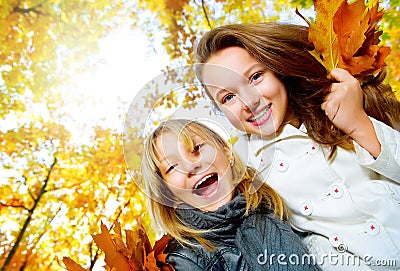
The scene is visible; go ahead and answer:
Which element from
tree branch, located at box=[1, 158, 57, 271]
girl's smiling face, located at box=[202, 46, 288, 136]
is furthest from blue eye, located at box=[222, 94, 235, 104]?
tree branch, located at box=[1, 158, 57, 271]

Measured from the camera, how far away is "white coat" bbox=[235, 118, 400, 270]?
741 millimetres

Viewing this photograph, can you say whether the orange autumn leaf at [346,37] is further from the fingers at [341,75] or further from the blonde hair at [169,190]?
the blonde hair at [169,190]

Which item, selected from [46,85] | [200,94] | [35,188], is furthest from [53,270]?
[200,94]

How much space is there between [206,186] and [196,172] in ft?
0.13

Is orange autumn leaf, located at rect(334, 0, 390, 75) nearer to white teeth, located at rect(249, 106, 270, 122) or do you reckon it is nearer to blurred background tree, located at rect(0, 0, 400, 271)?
white teeth, located at rect(249, 106, 270, 122)

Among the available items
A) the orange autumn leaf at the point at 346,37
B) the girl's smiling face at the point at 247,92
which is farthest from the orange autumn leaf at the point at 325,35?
the girl's smiling face at the point at 247,92

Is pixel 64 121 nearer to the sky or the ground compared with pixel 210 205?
nearer to the sky

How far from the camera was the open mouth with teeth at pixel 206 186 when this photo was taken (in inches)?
31.9

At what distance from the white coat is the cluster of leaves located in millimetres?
298

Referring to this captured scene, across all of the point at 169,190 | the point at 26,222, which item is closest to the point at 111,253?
the point at 169,190

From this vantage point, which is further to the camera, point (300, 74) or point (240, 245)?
point (300, 74)

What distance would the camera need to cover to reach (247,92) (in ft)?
2.75

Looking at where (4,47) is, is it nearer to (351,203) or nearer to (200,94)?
(200,94)

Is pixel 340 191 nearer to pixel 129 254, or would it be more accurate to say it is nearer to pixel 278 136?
pixel 278 136
